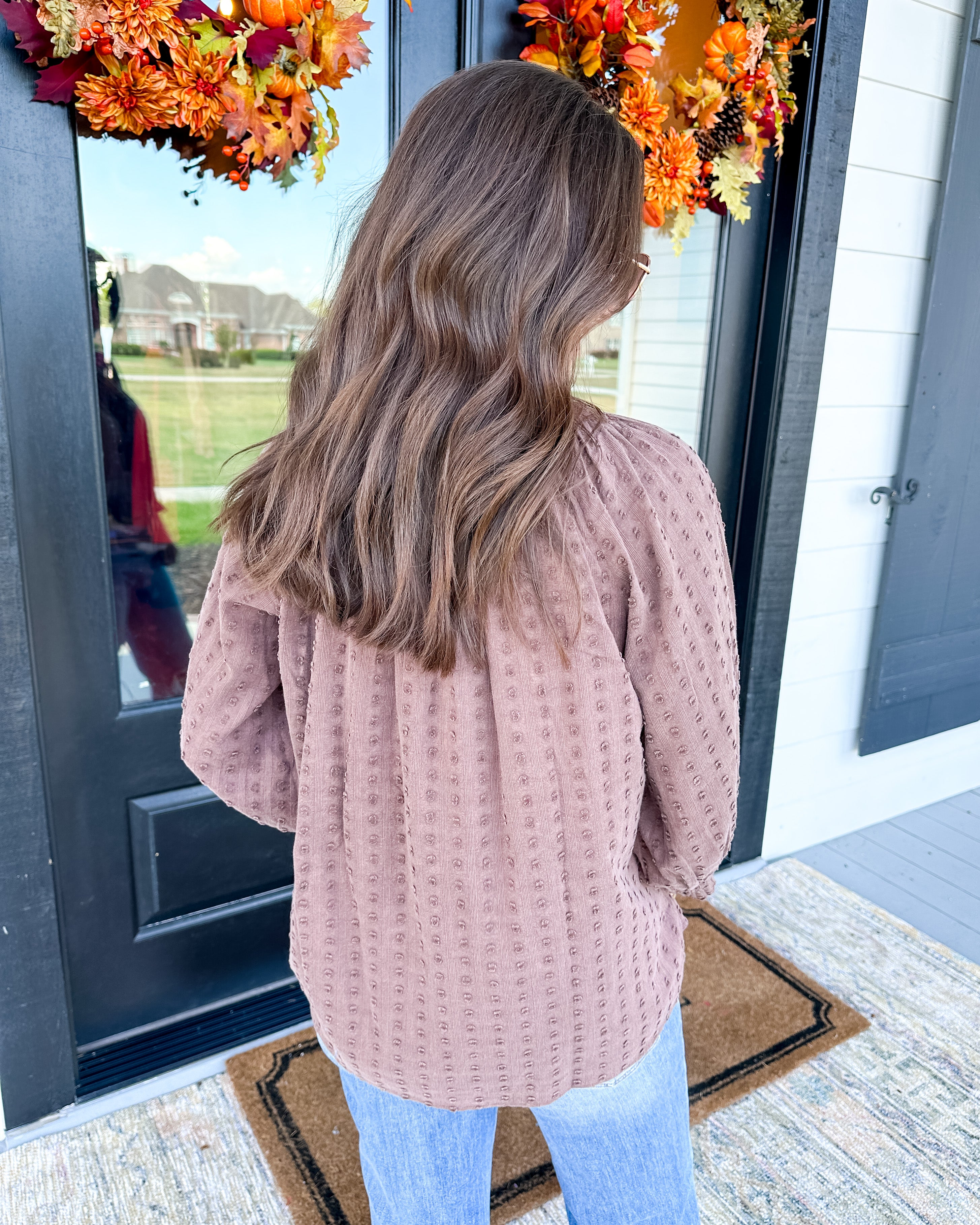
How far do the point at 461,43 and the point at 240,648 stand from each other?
4.14 ft

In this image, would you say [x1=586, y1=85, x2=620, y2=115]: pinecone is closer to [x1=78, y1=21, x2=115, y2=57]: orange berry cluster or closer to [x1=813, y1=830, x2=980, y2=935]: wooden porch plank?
[x1=78, y1=21, x2=115, y2=57]: orange berry cluster

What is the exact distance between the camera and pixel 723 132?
68.3 inches

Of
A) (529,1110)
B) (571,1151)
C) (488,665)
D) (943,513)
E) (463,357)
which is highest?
(463,357)

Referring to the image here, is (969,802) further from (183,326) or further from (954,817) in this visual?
(183,326)

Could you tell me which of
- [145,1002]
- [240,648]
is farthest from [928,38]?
[145,1002]

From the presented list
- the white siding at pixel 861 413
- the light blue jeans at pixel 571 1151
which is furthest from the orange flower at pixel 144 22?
the white siding at pixel 861 413

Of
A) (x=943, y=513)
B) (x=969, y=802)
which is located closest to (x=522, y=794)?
(x=943, y=513)

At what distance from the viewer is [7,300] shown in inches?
51.9

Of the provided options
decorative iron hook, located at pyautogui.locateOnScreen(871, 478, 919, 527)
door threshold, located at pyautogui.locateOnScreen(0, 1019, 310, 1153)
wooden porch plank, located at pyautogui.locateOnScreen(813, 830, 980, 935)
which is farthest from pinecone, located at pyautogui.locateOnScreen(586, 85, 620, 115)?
wooden porch plank, located at pyautogui.locateOnScreen(813, 830, 980, 935)

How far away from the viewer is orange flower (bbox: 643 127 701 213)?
1.62 metres

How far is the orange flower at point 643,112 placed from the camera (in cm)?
155

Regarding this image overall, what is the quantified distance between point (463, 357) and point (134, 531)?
1091 millimetres

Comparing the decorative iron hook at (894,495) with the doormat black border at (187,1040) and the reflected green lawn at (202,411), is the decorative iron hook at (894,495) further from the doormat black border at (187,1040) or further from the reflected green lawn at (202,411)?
the doormat black border at (187,1040)

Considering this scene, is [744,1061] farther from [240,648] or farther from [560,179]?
[560,179]
